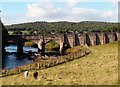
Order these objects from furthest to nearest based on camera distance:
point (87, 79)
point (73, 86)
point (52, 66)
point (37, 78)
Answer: point (52, 66) → point (37, 78) → point (87, 79) → point (73, 86)

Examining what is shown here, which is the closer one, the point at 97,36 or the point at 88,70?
the point at 88,70

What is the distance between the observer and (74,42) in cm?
16088

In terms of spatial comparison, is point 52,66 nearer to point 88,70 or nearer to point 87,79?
point 88,70

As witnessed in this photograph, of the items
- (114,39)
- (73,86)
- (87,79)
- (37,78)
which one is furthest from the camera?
(114,39)

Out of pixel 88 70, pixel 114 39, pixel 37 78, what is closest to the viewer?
pixel 37 78

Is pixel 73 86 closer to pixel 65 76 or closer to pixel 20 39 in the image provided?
pixel 65 76

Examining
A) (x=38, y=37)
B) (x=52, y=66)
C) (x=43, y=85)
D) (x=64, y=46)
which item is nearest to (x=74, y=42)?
(x=64, y=46)

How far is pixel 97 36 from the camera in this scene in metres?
161

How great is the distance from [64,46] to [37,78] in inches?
4479

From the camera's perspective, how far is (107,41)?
160125 mm

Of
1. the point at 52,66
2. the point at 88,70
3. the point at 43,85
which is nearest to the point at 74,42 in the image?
the point at 52,66

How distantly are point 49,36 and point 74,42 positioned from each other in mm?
11881

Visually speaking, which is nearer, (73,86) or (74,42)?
(73,86)

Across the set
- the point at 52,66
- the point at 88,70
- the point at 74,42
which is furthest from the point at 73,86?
the point at 74,42
